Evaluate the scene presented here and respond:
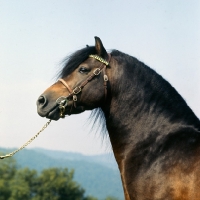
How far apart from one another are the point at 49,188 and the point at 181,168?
5336 cm

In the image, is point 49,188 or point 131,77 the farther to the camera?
point 49,188

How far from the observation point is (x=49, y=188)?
187ft

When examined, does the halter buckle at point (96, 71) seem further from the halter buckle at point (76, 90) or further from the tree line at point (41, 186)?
the tree line at point (41, 186)

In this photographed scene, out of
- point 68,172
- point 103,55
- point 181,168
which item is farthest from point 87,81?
point 68,172

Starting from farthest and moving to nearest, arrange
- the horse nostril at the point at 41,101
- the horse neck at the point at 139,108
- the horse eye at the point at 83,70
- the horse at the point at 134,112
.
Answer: the horse eye at the point at 83,70, the horse nostril at the point at 41,101, the horse neck at the point at 139,108, the horse at the point at 134,112

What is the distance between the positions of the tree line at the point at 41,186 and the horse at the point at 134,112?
166 ft

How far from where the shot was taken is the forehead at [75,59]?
6173 mm

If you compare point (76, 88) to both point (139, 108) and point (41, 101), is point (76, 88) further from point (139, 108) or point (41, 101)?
point (139, 108)

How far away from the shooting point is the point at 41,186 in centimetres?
5650

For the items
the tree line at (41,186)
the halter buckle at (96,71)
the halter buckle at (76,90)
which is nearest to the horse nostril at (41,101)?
the halter buckle at (76,90)

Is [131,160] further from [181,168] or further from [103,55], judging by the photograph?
[103,55]

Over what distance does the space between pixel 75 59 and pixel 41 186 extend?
172ft

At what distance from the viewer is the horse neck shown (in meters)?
5.83

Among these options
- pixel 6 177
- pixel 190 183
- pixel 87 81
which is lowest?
pixel 6 177
